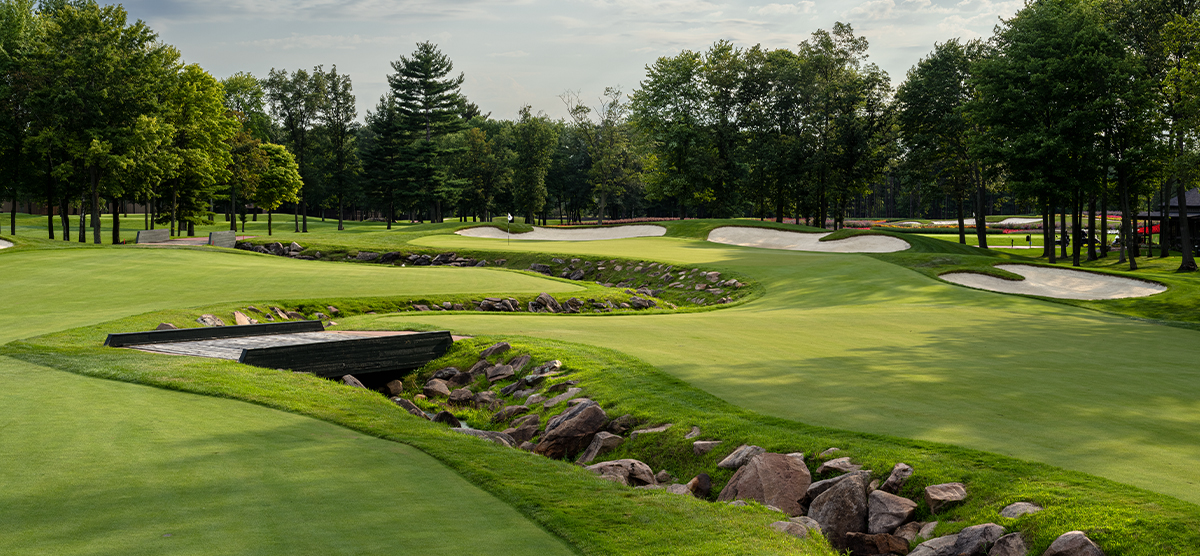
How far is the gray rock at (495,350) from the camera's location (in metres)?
14.5

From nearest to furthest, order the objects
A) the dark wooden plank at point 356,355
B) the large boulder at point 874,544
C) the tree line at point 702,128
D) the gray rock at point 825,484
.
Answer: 1. the large boulder at point 874,544
2. the gray rock at point 825,484
3. the dark wooden plank at point 356,355
4. the tree line at point 702,128

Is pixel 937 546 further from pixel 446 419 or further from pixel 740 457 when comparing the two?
pixel 446 419

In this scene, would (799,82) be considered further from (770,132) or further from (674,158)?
(674,158)

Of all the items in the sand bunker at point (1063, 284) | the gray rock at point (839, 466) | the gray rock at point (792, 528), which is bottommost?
the gray rock at point (792, 528)

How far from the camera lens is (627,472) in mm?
8141

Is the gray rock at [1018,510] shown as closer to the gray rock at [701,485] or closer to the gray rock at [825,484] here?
the gray rock at [825,484]

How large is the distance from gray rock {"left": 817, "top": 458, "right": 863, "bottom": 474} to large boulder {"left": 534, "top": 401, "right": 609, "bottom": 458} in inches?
131

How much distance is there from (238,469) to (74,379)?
17.7ft

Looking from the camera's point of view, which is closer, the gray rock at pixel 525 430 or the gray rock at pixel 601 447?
the gray rock at pixel 601 447

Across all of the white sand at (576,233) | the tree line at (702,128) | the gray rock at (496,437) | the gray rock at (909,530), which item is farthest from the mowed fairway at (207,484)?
the white sand at (576,233)

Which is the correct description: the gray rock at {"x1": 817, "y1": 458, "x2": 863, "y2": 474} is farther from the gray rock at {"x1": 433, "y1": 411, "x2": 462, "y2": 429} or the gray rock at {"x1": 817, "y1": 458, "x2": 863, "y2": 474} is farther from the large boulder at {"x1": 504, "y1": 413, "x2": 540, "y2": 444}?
the gray rock at {"x1": 433, "y1": 411, "x2": 462, "y2": 429}

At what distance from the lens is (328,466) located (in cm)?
632

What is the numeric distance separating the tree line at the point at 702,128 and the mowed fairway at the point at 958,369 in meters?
17.2

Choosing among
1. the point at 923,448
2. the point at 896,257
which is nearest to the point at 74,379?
the point at 923,448
